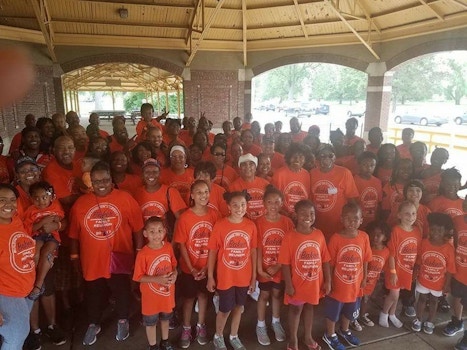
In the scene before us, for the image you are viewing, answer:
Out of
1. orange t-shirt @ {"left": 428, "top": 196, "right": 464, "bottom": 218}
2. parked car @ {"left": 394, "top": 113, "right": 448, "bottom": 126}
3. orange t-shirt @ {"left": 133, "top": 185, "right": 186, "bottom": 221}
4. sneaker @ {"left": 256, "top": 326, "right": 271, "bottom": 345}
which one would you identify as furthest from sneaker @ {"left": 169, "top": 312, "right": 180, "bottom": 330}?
parked car @ {"left": 394, "top": 113, "right": 448, "bottom": 126}

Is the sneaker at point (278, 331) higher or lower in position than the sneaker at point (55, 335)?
lower

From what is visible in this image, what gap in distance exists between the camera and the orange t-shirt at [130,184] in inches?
142

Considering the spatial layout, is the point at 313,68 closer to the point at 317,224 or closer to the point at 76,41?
the point at 76,41

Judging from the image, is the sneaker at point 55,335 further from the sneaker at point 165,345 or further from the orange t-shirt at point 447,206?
the orange t-shirt at point 447,206

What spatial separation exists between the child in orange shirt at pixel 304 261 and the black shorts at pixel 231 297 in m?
0.40

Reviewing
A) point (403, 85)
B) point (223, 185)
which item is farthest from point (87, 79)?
point (403, 85)

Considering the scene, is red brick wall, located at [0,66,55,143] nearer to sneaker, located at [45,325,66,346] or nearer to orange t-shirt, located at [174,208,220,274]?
sneaker, located at [45,325,66,346]

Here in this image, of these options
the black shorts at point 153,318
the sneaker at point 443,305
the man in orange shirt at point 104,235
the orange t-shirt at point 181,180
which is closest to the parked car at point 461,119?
the sneaker at point 443,305

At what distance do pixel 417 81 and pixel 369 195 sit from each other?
130 feet

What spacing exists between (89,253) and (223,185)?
1649 millimetres

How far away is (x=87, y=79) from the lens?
2634 cm

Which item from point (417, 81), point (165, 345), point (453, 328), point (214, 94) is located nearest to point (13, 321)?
point (165, 345)

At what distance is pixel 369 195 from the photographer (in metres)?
4.03

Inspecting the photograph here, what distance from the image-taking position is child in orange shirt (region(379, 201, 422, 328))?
3.38m
